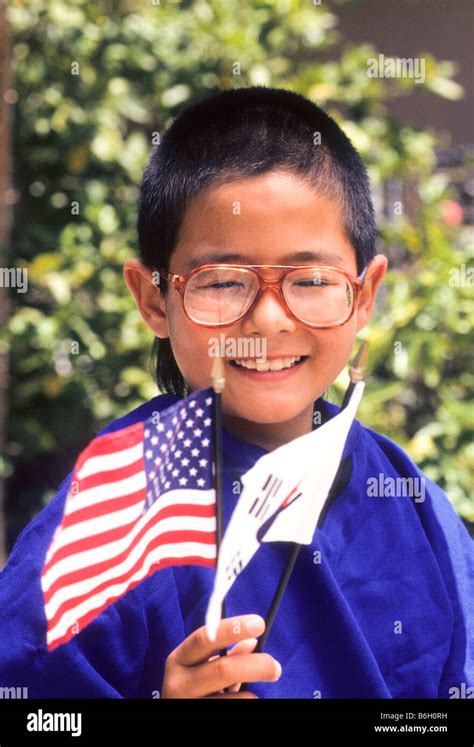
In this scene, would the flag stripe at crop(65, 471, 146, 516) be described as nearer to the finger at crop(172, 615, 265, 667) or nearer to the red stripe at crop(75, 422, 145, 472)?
the red stripe at crop(75, 422, 145, 472)

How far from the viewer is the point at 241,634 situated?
139cm

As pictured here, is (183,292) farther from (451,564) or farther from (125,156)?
(125,156)

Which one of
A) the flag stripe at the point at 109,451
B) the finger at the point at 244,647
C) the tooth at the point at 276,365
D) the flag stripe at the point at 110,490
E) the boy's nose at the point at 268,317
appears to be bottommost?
the finger at the point at 244,647

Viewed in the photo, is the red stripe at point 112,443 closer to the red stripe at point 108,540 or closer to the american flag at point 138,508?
the american flag at point 138,508

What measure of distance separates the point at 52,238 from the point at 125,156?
0.41 metres

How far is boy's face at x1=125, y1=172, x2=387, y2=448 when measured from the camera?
5.21 feet

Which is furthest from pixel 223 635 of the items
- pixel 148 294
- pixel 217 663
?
pixel 148 294

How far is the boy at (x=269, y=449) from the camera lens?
1.55 meters

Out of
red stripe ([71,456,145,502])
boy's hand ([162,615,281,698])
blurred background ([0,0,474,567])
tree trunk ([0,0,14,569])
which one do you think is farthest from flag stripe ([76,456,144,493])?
blurred background ([0,0,474,567])

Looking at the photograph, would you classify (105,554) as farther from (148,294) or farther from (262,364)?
(148,294)

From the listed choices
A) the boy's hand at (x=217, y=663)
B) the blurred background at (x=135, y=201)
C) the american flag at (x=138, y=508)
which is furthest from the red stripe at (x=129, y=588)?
the blurred background at (x=135, y=201)

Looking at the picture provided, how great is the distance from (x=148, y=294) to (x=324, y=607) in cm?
61

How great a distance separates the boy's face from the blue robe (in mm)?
112

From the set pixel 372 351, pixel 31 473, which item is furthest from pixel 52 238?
pixel 372 351
